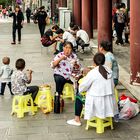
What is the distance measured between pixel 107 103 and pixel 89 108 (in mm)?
312

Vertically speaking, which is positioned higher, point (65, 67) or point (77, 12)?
point (77, 12)

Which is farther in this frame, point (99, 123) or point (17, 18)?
point (17, 18)

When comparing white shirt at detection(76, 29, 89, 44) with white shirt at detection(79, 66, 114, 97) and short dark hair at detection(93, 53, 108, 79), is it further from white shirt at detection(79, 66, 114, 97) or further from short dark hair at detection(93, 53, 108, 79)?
white shirt at detection(79, 66, 114, 97)

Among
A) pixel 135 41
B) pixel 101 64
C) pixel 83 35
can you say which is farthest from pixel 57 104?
pixel 83 35

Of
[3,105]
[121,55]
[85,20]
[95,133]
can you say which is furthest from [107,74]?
[85,20]

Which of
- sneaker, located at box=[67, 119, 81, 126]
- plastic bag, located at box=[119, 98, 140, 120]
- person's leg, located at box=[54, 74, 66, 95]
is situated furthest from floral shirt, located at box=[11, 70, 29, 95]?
plastic bag, located at box=[119, 98, 140, 120]

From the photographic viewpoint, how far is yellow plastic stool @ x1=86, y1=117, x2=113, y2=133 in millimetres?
7750

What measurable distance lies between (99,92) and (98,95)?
0.17 ft

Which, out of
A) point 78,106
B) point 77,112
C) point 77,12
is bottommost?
point 77,112

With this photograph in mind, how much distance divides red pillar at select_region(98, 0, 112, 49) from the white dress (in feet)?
27.6

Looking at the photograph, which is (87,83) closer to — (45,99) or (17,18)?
(45,99)

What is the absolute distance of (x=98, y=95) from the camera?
752cm

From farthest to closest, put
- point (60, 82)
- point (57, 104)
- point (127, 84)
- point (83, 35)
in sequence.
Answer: point (83, 35)
point (127, 84)
point (60, 82)
point (57, 104)

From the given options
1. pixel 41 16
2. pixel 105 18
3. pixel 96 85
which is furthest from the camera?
pixel 41 16
